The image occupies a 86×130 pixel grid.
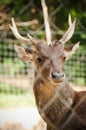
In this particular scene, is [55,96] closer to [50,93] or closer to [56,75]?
[50,93]

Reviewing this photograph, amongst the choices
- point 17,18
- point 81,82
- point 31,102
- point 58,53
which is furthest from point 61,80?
point 17,18

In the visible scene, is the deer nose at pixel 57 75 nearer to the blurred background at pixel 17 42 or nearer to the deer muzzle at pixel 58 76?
the deer muzzle at pixel 58 76

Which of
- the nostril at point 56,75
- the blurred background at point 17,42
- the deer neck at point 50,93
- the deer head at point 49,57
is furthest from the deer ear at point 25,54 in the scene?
the blurred background at point 17,42

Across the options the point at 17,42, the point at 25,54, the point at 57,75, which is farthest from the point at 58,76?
the point at 17,42

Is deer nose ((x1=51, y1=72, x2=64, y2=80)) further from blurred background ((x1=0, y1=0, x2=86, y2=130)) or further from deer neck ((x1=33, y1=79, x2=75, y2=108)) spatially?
blurred background ((x1=0, y1=0, x2=86, y2=130))

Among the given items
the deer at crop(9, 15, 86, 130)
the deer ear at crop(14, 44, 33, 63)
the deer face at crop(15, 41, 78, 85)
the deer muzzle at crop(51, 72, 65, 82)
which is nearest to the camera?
the deer muzzle at crop(51, 72, 65, 82)

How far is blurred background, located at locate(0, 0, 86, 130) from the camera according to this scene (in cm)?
1191

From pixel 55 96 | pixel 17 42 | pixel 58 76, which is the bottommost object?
pixel 55 96

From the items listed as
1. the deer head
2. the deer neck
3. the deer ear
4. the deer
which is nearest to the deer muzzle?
the deer head

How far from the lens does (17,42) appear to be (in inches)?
480

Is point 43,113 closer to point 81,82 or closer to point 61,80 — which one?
point 61,80

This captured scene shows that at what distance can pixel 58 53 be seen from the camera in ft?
20.0

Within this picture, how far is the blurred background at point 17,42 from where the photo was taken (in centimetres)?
1191


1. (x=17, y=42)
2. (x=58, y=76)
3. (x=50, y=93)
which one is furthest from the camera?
(x=17, y=42)
